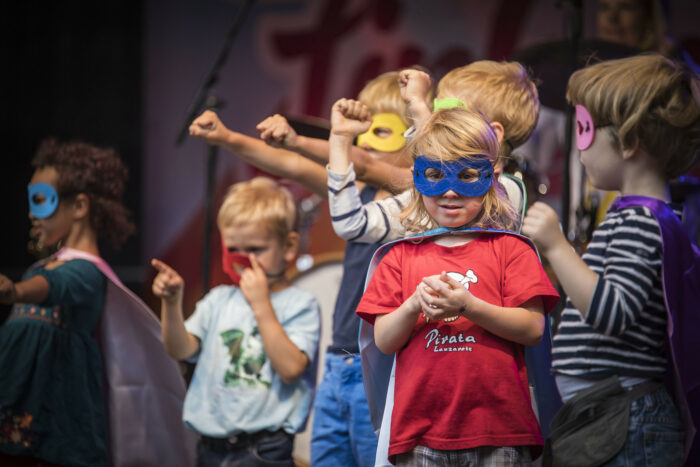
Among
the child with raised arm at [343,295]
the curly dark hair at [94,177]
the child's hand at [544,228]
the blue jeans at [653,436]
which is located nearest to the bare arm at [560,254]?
the child's hand at [544,228]

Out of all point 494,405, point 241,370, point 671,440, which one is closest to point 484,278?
point 494,405

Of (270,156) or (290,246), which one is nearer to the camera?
(270,156)

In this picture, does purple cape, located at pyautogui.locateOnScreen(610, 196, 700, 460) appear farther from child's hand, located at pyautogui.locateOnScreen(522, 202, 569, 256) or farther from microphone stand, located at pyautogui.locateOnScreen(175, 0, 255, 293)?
microphone stand, located at pyautogui.locateOnScreen(175, 0, 255, 293)

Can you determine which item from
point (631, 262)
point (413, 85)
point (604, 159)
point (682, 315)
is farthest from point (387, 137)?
point (682, 315)

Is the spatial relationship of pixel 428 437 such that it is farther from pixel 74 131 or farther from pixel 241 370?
pixel 74 131

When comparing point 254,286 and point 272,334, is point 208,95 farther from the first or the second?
point 272,334

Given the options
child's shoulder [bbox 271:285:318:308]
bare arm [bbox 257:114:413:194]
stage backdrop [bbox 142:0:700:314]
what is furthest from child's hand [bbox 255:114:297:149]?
stage backdrop [bbox 142:0:700:314]

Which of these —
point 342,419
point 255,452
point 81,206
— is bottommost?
point 255,452

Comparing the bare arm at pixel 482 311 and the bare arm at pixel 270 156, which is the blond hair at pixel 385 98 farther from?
the bare arm at pixel 482 311

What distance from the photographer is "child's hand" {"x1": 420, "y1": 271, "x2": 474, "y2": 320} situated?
3.79ft

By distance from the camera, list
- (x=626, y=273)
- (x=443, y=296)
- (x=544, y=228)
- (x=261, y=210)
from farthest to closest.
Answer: (x=261, y=210), (x=626, y=273), (x=544, y=228), (x=443, y=296)

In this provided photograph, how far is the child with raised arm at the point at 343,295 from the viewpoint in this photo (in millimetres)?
1694

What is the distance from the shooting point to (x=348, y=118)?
60.7 inches

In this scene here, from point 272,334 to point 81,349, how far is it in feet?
1.84
